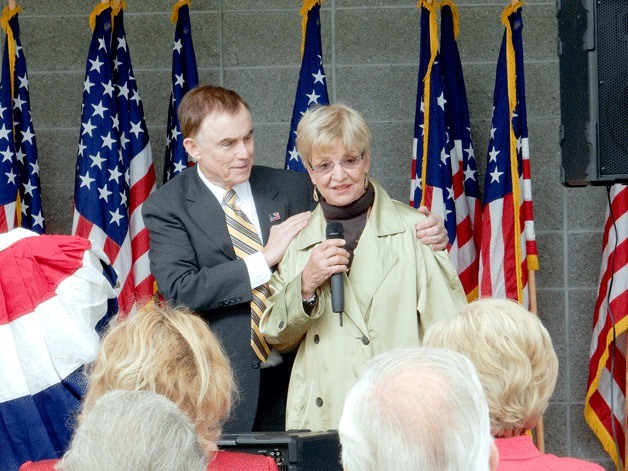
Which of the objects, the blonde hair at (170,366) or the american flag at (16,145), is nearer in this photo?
the blonde hair at (170,366)

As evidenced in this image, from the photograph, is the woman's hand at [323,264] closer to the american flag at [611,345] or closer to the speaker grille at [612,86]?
the speaker grille at [612,86]

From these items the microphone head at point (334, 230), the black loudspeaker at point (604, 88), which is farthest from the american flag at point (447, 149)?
the black loudspeaker at point (604, 88)

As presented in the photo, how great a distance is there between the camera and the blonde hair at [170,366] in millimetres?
2092

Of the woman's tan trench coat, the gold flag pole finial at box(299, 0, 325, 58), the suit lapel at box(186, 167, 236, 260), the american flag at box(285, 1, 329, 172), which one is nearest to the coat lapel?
the woman's tan trench coat

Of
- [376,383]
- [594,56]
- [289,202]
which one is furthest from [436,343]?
[289,202]

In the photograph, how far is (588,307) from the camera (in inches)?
197

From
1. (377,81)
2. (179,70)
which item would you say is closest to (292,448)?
(179,70)

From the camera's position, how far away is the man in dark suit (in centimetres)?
340

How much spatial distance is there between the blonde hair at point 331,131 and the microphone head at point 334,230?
227 mm

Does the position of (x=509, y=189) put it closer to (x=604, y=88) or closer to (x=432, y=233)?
(x=432, y=233)

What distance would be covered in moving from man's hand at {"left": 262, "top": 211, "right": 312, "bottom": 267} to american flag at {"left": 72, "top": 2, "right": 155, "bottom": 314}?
1253 mm

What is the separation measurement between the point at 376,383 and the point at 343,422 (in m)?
0.07

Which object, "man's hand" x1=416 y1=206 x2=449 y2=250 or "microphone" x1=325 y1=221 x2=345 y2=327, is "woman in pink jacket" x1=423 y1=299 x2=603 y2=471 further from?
"man's hand" x1=416 y1=206 x2=449 y2=250

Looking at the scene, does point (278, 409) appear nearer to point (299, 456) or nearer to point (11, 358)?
point (11, 358)
